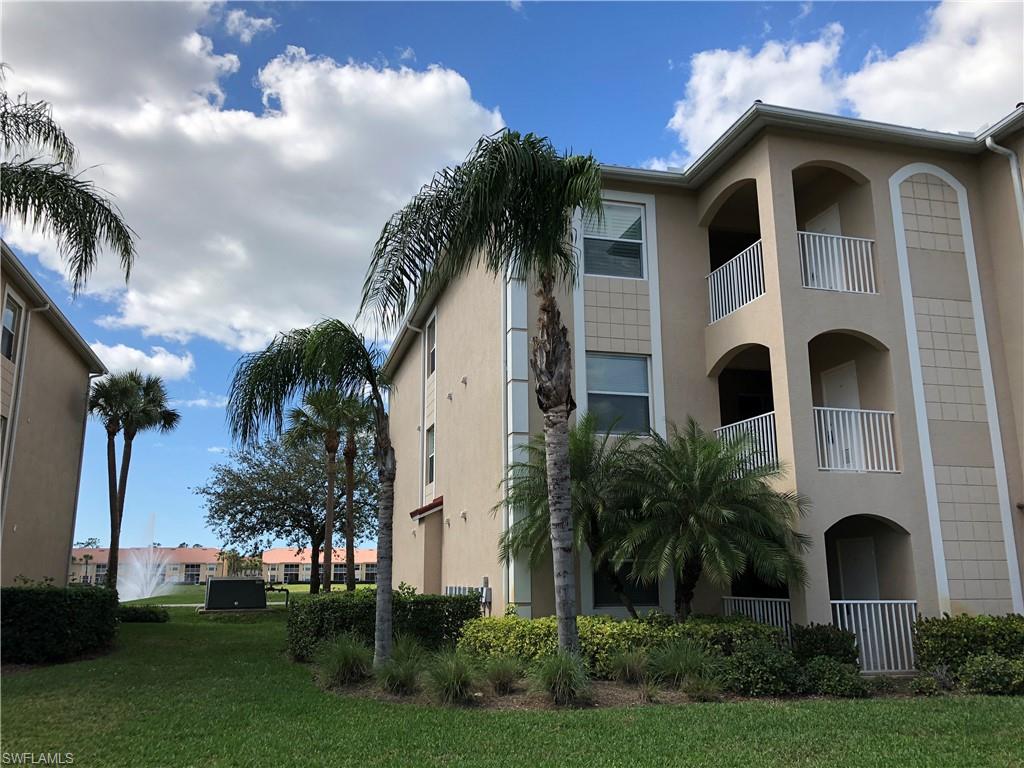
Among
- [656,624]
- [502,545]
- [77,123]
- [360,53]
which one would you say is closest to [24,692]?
[502,545]

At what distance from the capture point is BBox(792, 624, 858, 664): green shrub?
11844mm

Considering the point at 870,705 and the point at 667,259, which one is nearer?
the point at 870,705

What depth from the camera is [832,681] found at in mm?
10719

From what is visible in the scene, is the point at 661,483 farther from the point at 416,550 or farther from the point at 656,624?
the point at 416,550

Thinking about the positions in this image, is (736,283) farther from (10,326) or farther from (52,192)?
(10,326)

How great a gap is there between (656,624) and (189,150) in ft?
36.2

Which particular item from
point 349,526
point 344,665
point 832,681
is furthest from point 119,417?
point 832,681

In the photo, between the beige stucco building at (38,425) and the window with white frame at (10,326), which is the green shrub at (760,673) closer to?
the beige stucco building at (38,425)

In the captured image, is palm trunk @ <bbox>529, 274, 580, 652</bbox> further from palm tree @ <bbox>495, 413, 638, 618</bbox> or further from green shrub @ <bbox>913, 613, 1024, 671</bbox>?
green shrub @ <bbox>913, 613, 1024, 671</bbox>

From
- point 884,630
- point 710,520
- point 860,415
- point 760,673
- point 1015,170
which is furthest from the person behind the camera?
point 1015,170

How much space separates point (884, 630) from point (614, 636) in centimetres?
456

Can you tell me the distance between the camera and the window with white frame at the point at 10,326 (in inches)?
743

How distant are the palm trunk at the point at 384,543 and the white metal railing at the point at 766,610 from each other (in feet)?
18.5

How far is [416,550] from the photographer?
22.6m
